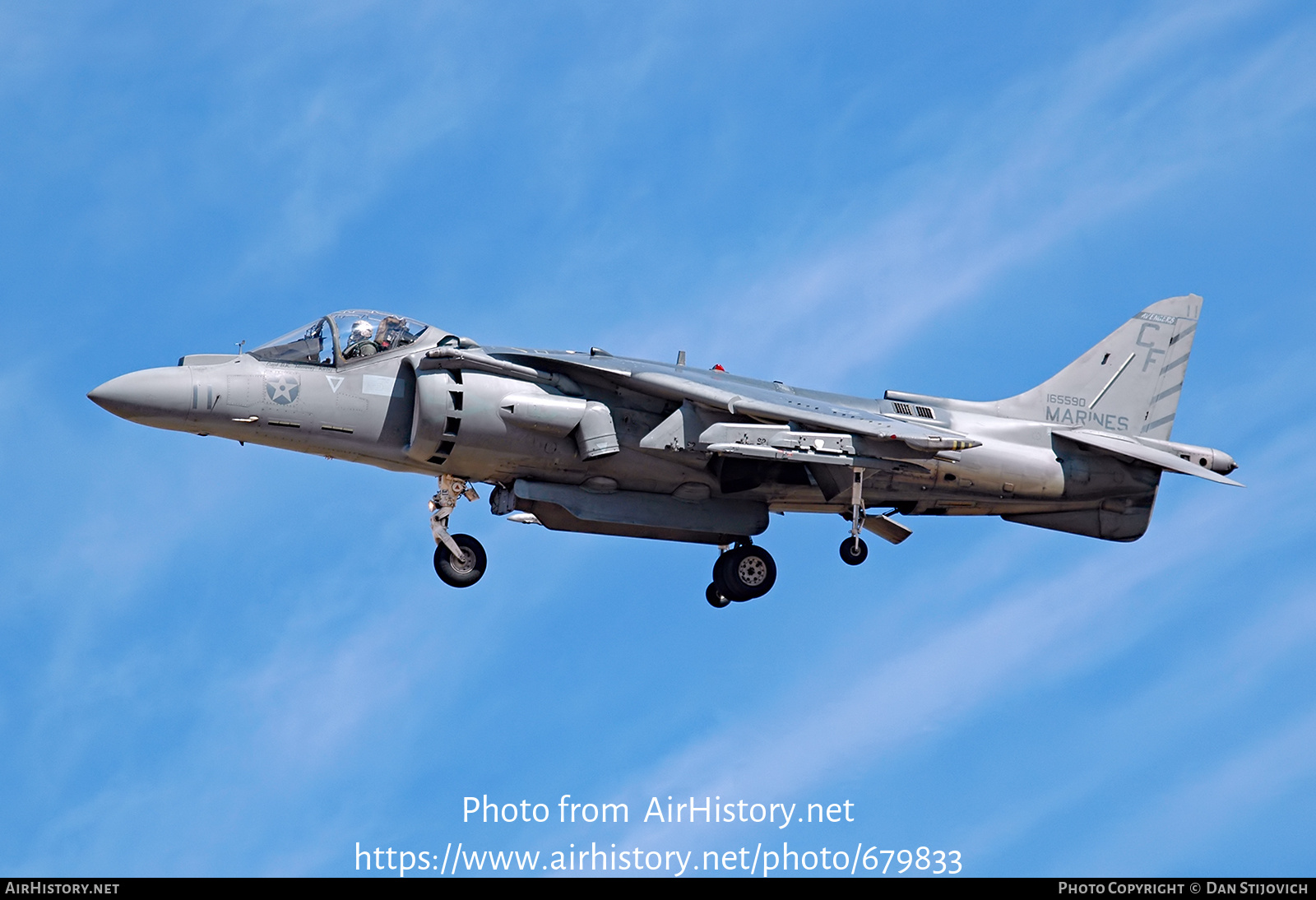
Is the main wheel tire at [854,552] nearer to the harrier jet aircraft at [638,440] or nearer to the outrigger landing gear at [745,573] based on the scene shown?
the harrier jet aircraft at [638,440]

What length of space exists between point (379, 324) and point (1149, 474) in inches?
431

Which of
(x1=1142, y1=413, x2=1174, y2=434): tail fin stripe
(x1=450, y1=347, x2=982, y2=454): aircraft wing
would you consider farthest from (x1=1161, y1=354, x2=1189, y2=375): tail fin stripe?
(x1=450, y1=347, x2=982, y2=454): aircraft wing

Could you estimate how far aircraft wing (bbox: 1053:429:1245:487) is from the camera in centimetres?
2661

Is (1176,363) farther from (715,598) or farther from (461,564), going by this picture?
(461,564)

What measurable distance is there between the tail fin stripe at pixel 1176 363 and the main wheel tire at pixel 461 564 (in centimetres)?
1064

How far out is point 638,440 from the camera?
2519 centimetres

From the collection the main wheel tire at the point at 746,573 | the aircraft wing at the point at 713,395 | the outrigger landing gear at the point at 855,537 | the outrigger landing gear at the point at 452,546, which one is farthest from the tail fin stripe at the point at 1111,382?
the outrigger landing gear at the point at 452,546

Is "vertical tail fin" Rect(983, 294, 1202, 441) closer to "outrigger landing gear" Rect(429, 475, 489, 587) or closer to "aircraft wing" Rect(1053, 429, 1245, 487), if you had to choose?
"aircraft wing" Rect(1053, 429, 1245, 487)

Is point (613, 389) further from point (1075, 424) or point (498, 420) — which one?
point (1075, 424)

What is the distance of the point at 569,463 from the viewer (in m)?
25.0

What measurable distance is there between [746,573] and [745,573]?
0.02m

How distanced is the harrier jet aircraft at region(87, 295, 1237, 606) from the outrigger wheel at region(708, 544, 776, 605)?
0.02 m

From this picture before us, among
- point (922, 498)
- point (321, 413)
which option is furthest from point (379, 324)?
point (922, 498)

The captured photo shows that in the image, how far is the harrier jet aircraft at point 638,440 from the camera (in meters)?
24.3
